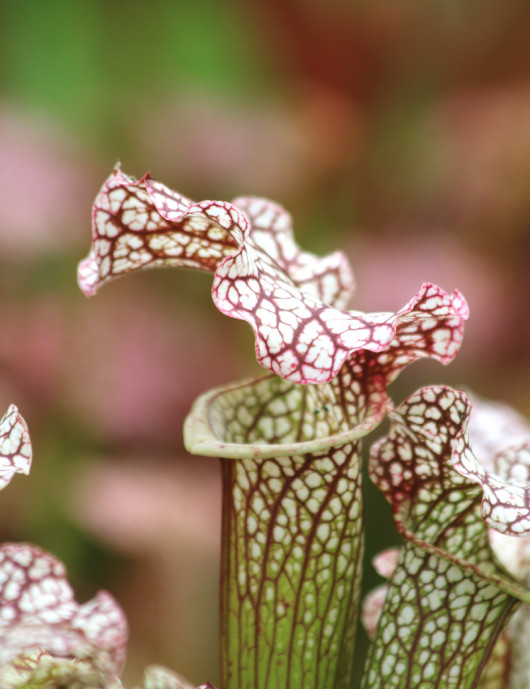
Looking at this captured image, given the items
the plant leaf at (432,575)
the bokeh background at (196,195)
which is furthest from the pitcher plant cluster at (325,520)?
the bokeh background at (196,195)

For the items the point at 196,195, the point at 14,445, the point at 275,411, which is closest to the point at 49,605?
the point at 14,445

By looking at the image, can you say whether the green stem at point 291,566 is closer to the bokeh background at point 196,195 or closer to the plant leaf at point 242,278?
the plant leaf at point 242,278

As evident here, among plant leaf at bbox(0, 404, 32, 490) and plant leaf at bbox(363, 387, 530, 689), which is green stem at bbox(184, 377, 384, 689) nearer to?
plant leaf at bbox(363, 387, 530, 689)

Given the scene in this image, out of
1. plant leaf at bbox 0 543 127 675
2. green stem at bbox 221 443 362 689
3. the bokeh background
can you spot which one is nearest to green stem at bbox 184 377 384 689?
green stem at bbox 221 443 362 689

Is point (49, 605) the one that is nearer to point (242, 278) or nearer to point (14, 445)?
point (14, 445)

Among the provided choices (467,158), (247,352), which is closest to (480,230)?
(467,158)

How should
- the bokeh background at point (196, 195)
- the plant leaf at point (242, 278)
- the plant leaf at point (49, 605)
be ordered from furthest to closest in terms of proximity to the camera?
the bokeh background at point (196, 195), the plant leaf at point (49, 605), the plant leaf at point (242, 278)
